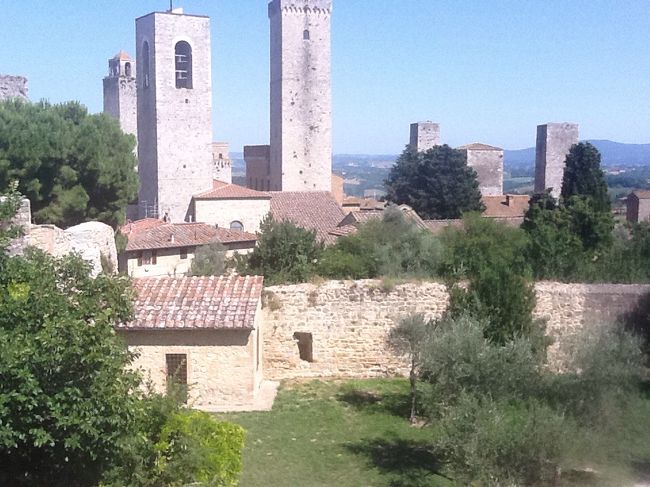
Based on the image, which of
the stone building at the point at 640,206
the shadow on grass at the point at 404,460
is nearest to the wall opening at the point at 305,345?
the shadow on grass at the point at 404,460

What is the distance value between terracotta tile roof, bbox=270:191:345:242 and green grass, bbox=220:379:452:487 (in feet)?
65.0

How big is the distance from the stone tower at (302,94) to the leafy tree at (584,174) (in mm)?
16081

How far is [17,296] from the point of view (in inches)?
235

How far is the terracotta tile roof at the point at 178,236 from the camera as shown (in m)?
27.8

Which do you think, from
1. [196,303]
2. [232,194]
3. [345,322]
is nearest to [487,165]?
[232,194]

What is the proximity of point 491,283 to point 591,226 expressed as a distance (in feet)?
56.8

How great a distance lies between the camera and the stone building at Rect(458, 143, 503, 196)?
5575 cm

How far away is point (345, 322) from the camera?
14.6 m

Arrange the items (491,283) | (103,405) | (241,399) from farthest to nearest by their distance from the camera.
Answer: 1. (491,283)
2. (241,399)
3. (103,405)

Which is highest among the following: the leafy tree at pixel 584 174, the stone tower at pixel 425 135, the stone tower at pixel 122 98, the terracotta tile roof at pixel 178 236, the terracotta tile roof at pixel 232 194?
→ the stone tower at pixel 122 98

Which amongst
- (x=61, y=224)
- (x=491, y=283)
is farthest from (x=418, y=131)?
(x=491, y=283)

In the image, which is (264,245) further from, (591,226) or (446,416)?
(591,226)

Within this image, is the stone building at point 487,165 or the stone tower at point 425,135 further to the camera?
the stone tower at point 425,135

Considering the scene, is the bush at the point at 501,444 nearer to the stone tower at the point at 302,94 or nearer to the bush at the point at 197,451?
the bush at the point at 197,451
